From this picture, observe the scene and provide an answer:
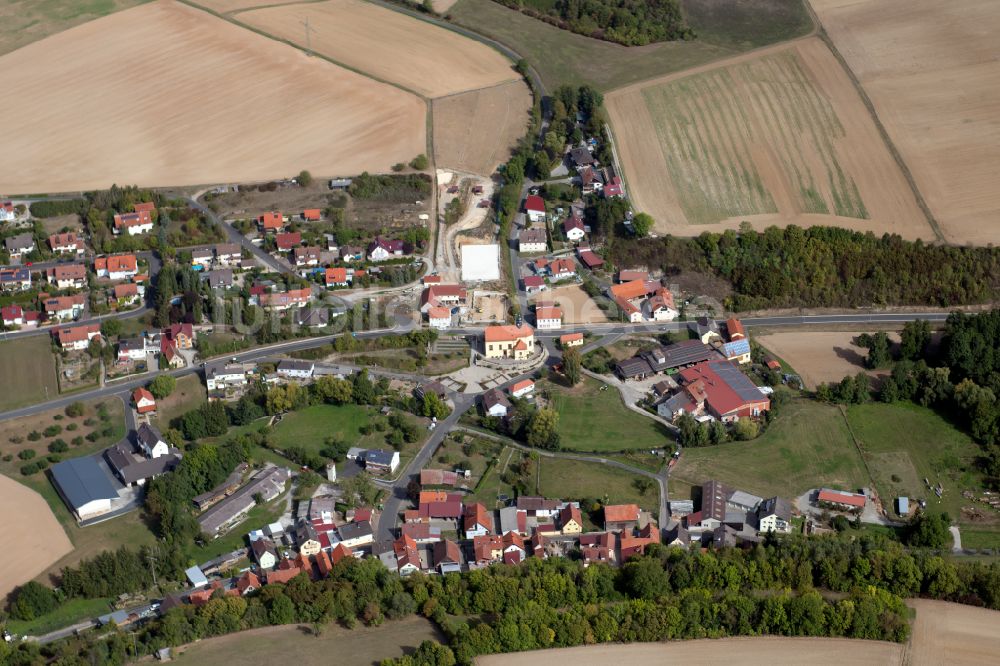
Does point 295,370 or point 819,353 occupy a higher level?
point 295,370

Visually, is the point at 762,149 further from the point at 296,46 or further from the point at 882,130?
the point at 296,46

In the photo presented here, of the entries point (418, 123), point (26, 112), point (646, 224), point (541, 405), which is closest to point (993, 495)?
point (541, 405)

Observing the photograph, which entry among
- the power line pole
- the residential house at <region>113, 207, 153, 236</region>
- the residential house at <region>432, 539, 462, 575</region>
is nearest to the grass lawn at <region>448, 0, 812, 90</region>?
the power line pole

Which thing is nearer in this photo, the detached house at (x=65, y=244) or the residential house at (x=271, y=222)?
the detached house at (x=65, y=244)

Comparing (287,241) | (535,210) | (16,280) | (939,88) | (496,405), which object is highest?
(939,88)

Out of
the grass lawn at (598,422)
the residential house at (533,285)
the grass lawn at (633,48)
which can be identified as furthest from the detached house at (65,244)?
the grass lawn at (633,48)

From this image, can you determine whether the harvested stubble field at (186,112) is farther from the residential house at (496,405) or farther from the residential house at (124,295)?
the residential house at (496,405)

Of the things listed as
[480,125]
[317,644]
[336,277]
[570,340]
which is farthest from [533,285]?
[317,644]
